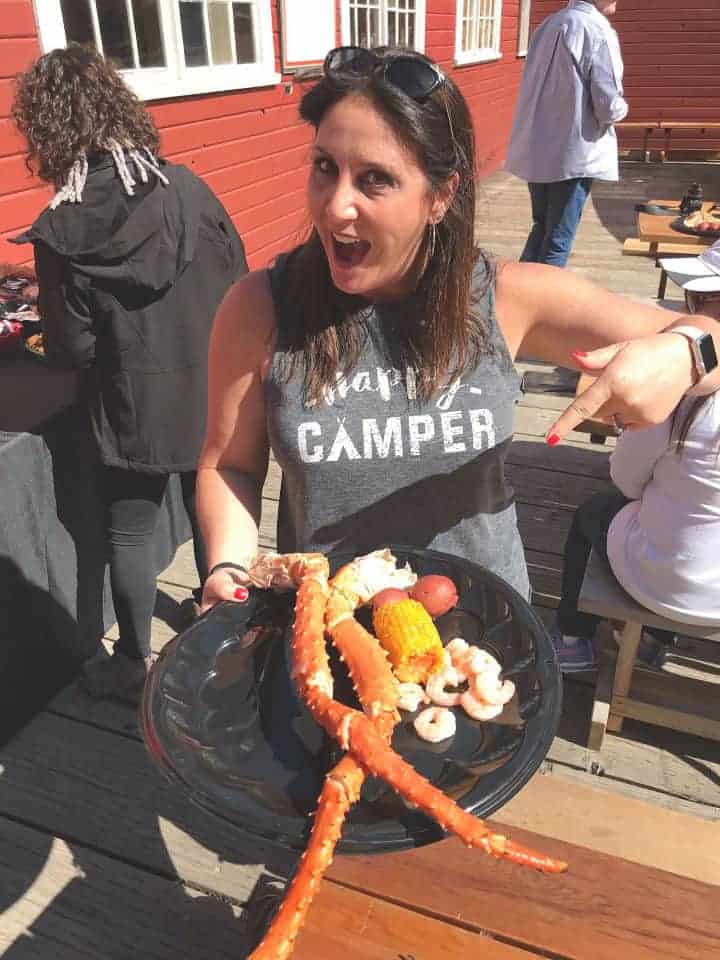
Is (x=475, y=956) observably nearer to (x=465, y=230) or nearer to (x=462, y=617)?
(x=462, y=617)

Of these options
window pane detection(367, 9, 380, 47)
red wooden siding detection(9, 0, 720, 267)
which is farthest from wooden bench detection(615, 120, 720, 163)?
window pane detection(367, 9, 380, 47)

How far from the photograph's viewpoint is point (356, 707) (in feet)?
4.72

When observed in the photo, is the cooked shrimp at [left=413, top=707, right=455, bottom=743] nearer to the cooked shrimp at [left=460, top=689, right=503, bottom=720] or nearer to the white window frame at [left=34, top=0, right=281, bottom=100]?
the cooked shrimp at [left=460, top=689, right=503, bottom=720]

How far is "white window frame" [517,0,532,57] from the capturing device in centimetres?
1355

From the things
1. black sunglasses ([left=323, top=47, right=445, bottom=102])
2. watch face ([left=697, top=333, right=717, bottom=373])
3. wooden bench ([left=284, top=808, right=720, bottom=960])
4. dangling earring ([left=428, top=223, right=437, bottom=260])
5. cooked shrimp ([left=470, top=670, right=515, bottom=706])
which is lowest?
wooden bench ([left=284, top=808, right=720, bottom=960])

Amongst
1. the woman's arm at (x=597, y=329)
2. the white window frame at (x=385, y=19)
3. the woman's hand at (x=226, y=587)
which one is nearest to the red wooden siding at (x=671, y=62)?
the white window frame at (x=385, y=19)

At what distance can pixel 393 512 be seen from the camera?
1736mm

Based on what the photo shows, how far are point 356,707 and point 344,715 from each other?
157 millimetres

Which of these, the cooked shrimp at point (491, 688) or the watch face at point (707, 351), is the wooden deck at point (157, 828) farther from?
the watch face at point (707, 351)

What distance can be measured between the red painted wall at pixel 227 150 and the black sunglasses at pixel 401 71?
2.12 metres

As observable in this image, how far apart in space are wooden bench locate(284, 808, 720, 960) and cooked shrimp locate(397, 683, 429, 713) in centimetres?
35

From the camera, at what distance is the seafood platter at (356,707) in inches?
45.8

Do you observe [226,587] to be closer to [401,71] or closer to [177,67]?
[401,71]

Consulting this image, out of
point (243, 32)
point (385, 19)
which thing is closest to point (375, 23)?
point (385, 19)
